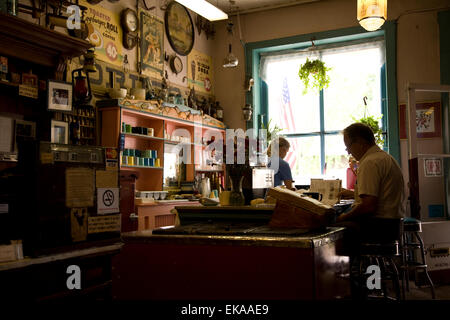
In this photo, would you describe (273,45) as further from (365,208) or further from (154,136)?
(365,208)

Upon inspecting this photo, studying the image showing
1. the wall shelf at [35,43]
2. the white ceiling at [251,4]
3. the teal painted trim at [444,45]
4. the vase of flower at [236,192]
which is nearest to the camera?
the vase of flower at [236,192]

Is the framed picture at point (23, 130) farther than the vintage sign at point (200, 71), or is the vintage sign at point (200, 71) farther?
the vintage sign at point (200, 71)

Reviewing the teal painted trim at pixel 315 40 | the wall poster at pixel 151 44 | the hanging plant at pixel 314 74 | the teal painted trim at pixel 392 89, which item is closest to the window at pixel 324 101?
the teal painted trim at pixel 315 40

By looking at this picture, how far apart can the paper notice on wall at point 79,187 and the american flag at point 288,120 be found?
589 centimetres

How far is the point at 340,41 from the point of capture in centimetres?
752

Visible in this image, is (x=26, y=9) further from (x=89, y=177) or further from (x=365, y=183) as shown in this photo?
(x=365, y=183)

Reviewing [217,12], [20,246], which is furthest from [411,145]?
[20,246]

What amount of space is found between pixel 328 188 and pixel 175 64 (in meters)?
3.67

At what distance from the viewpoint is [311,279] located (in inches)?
76.3

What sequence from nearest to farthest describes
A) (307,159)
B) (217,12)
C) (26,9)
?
(26,9) < (217,12) < (307,159)

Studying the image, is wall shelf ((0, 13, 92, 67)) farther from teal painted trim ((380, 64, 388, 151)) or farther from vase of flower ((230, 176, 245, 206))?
teal painted trim ((380, 64, 388, 151))

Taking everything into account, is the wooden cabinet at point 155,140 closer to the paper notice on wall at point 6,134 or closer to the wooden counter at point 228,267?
the paper notice on wall at point 6,134

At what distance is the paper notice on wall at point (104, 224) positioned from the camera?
2153mm
